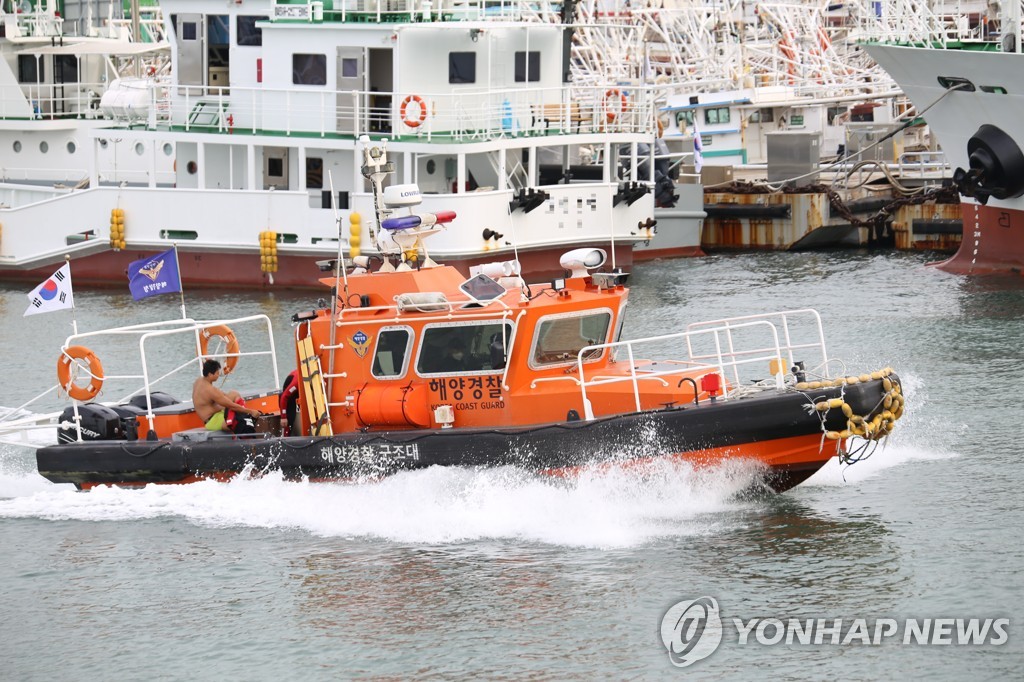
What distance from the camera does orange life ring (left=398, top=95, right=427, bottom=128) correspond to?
31172mm

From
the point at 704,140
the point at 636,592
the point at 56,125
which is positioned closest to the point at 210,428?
the point at 636,592

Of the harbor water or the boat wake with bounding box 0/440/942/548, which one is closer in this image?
the harbor water

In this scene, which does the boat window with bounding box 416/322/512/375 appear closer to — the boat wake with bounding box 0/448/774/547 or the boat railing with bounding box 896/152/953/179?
the boat wake with bounding box 0/448/774/547

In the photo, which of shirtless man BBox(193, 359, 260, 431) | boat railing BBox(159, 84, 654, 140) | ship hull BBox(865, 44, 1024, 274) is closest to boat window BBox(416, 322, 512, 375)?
shirtless man BBox(193, 359, 260, 431)

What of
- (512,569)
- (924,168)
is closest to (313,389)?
(512,569)

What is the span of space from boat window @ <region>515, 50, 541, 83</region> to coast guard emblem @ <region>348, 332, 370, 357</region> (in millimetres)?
17751

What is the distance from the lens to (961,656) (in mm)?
12836

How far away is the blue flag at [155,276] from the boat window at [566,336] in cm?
424

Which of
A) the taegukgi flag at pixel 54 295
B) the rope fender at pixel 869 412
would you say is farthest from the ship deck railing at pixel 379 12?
the rope fender at pixel 869 412

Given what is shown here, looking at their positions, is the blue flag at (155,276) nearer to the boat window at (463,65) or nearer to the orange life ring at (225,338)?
the orange life ring at (225,338)

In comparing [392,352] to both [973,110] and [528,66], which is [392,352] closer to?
[528,66]

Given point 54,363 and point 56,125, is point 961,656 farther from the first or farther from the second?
point 56,125

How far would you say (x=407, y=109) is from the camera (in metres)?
31.2

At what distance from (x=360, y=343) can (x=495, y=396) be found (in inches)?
56.2
